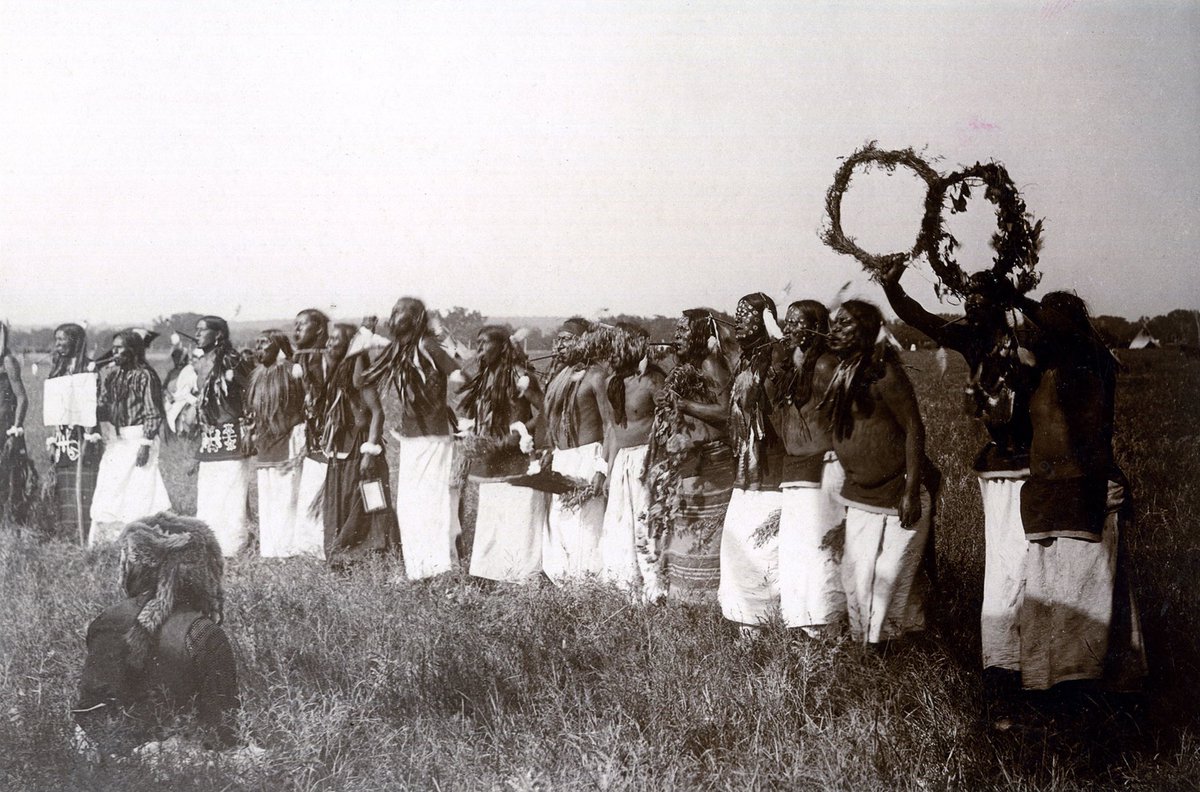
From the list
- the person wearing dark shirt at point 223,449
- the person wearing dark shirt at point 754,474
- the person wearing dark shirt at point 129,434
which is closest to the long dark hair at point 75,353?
the person wearing dark shirt at point 129,434

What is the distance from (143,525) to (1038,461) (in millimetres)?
4360

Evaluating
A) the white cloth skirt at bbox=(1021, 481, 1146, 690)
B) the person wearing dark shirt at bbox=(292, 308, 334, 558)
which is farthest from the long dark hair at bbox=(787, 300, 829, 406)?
the person wearing dark shirt at bbox=(292, 308, 334, 558)

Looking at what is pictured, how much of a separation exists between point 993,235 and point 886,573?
1545mm

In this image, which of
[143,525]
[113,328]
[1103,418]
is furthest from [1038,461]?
[113,328]

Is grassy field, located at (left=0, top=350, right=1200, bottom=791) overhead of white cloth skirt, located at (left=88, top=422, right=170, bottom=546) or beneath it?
beneath

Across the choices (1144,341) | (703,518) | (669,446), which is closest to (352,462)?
(669,446)

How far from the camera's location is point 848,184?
4.36 meters

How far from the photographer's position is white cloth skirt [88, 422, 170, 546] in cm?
536

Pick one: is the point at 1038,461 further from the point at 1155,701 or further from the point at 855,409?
the point at 1155,701

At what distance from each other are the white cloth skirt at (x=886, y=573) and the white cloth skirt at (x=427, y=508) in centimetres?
221

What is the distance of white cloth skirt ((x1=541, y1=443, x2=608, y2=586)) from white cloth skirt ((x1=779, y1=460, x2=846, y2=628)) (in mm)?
1088

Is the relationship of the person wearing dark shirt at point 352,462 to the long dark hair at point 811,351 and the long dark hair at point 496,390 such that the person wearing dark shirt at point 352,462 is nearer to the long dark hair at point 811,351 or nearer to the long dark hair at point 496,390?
the long dark hair at point 496,390

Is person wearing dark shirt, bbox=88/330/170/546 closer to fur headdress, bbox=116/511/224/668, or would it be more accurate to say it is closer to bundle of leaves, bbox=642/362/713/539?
fur headdress, bbox=116/511/224/668

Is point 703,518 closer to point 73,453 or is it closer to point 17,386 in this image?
point 73,453
